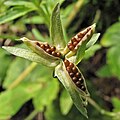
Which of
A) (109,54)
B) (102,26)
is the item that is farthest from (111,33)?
(102,26)

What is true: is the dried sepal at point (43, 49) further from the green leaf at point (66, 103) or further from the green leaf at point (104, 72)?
the green leaf at point (104, 72)

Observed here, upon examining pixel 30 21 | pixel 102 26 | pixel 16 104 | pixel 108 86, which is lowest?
pixel 108 86

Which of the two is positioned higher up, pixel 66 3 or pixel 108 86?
pixel 66 3

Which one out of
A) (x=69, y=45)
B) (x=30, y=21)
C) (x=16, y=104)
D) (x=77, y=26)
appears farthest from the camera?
(x=77, y=26)

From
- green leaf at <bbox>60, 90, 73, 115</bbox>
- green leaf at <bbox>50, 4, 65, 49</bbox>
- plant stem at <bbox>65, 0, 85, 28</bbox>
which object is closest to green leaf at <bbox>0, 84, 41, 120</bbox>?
green leaf at <bbox>60, 90, 73, 115</bbox>

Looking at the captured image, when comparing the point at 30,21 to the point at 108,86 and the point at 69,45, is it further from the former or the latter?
the point at 69,45

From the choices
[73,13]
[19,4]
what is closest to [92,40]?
[19,4]
